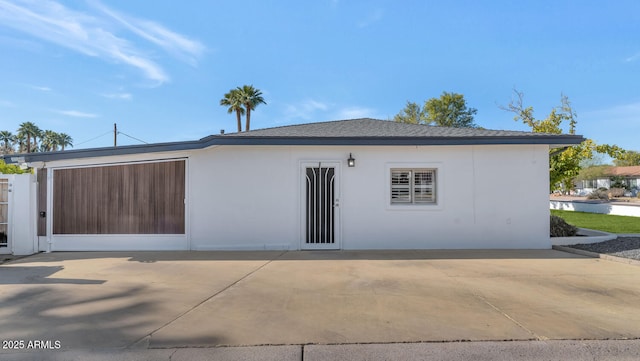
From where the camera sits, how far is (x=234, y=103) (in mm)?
31625

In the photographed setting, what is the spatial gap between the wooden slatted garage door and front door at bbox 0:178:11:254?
93cm

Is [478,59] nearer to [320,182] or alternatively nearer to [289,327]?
[320,182]

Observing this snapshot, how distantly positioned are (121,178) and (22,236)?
2.53 metres

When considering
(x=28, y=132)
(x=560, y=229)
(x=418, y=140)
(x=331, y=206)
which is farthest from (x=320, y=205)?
(x=28, y=132)

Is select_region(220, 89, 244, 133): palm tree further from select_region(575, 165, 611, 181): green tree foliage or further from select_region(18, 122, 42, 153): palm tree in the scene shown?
select_region(575, 165, 611, 181): green tree foliage

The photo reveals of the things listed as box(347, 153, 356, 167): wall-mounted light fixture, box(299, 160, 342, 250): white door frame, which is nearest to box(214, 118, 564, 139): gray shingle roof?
box(347, 153, 356, 167): wall-mounted light fixture

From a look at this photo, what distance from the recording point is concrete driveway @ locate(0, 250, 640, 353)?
3.34 m

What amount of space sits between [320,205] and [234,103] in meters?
25.8

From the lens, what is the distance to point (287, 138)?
8016mm

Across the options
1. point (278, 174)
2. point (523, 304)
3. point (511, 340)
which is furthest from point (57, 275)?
point (523, 304)

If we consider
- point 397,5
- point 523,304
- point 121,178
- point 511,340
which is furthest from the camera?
point 397,5

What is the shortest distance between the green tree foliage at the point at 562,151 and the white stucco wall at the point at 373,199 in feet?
8.12

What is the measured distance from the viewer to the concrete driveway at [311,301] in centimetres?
334

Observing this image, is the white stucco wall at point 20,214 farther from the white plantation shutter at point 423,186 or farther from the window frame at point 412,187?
the white plantation shutter at point 423,186
